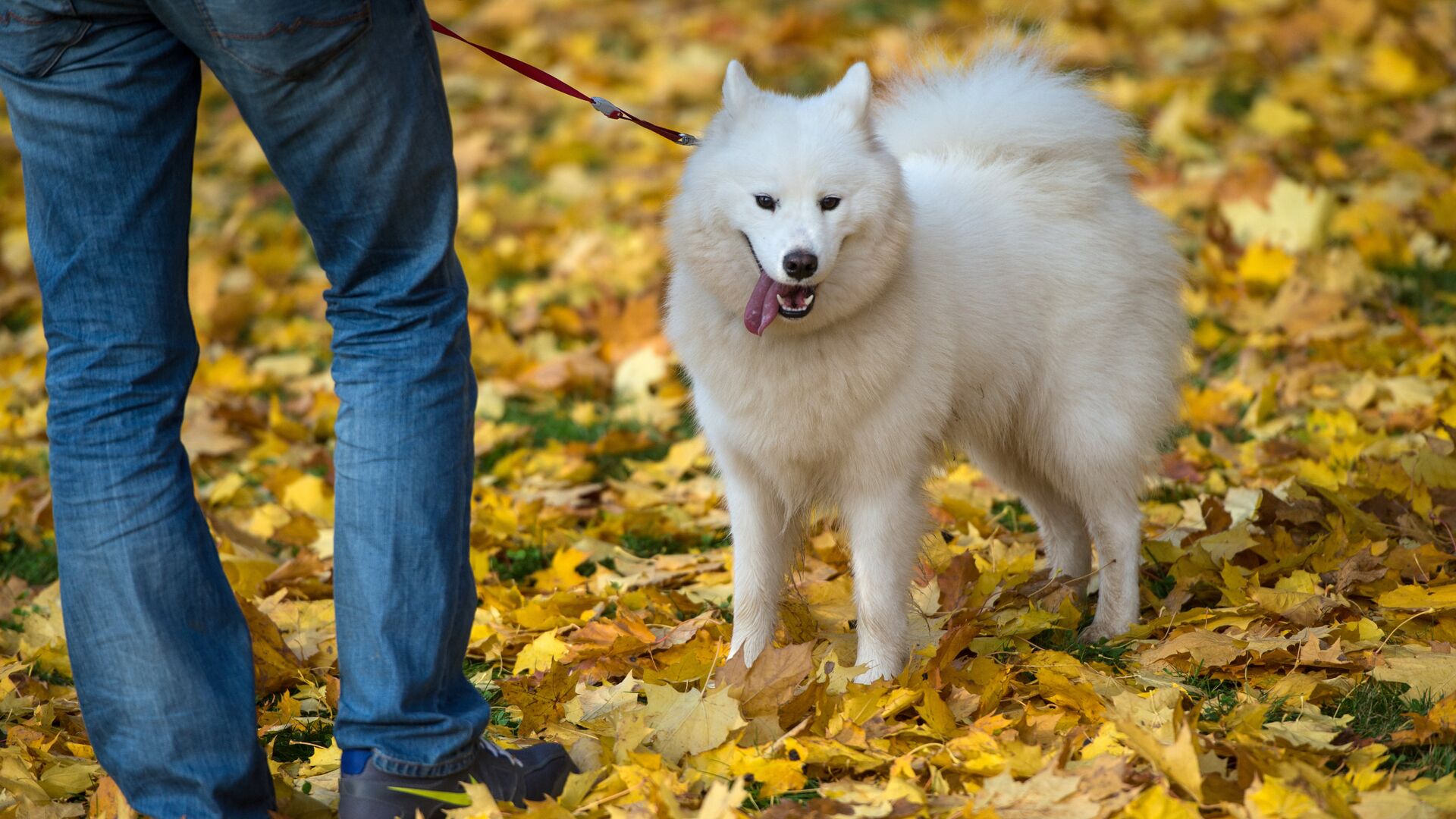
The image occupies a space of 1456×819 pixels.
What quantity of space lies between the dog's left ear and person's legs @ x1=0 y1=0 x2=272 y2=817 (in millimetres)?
1318

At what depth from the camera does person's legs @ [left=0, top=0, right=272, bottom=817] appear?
1.92m

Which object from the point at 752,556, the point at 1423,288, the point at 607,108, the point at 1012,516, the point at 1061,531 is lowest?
the point at 1012,516

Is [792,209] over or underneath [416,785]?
over

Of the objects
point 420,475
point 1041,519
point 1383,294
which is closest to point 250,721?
point 420,475

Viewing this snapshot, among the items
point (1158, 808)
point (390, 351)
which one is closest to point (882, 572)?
point (1158, 808)

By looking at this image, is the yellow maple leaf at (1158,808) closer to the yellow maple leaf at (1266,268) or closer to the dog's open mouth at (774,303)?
the dog's open mouth at (774,303)

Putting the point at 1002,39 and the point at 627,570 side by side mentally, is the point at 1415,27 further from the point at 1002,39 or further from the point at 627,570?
the point at 627,570

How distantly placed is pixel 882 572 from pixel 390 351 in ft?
4.32

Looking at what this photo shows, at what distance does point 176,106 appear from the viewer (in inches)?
78.5

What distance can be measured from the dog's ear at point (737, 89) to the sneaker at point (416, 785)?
1410 mm

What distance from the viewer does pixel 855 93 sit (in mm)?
2822

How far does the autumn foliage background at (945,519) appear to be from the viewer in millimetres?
2326

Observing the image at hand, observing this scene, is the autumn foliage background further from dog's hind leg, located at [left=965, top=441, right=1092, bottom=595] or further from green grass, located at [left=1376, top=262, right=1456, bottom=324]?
dog's hind leg, located at [left=965, top=441, right=1092, bottom=595]

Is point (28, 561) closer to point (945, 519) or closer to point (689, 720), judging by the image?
point (689, 720)
